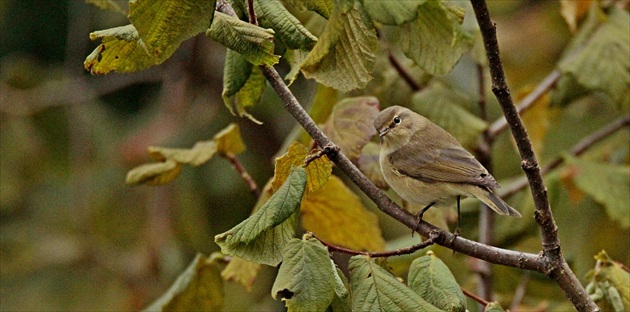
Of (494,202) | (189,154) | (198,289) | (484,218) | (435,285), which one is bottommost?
(484,218)

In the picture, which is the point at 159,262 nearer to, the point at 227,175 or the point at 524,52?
the point at 227,175

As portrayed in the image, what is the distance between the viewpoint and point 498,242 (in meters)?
3.68

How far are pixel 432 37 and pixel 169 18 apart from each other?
0.76 m

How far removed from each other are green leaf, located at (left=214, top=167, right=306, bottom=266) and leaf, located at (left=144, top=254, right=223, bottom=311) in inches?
29.2

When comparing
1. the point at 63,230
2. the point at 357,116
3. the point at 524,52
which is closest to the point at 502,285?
the point at 357,116

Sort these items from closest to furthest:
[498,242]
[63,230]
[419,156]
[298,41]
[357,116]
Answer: [298,41] < [357,116] < [419,156] < [498,242] < [63,230]

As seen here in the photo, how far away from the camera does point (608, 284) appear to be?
2.27 metres

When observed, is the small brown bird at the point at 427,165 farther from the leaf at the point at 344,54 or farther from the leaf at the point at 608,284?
the leaf at the point at 344,54

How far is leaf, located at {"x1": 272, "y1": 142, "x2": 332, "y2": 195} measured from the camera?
1.98 m

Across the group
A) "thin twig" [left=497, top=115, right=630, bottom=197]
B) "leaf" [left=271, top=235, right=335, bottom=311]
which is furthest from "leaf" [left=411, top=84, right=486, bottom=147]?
"leaf" [left=271, top=235, right=335, bottom=311]

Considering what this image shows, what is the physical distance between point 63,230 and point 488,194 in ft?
12.6

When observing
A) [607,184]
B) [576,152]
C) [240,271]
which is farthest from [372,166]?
[576,152]

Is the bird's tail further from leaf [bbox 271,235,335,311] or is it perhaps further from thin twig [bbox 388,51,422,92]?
leaf [bbox 271,235,335,311]

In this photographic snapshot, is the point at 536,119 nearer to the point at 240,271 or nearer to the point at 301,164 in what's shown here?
Result: the point at 240,271
